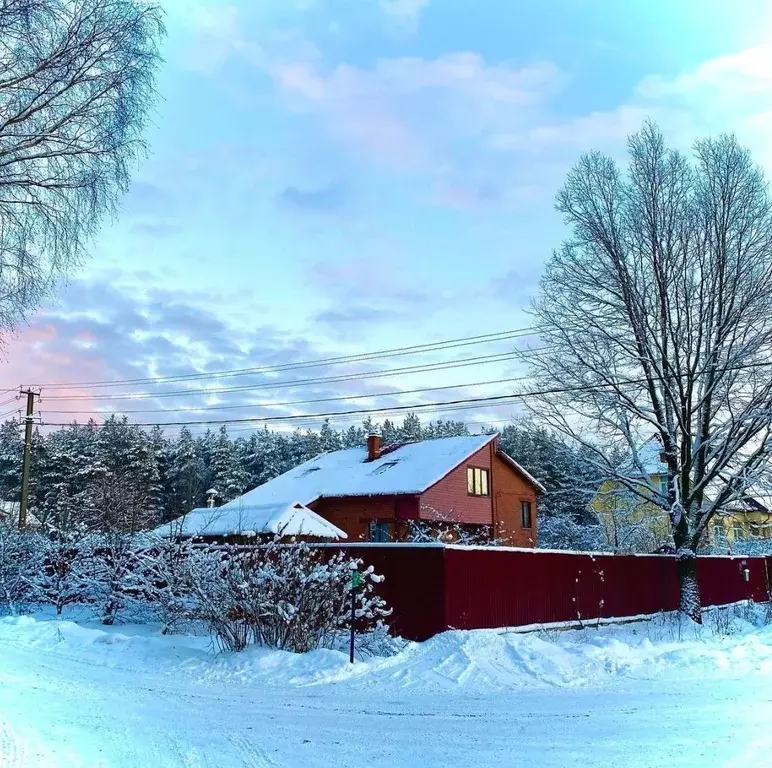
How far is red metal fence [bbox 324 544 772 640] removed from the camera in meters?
14.0

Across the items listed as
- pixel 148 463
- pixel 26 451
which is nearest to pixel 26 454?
pixel 26 451

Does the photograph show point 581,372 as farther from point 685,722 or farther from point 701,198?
point 685,722

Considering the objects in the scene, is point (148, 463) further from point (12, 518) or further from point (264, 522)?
point (264, 522)

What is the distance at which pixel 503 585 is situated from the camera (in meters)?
15.4

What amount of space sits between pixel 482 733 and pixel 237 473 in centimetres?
5886

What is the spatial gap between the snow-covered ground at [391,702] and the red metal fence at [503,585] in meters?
0.65

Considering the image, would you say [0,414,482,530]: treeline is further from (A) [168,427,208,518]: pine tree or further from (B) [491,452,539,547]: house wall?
(B) [491,452,539,547]: house wall

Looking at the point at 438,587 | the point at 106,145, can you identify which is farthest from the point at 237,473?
the point at 106,145

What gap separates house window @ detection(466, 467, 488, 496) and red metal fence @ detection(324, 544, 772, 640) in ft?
50.3

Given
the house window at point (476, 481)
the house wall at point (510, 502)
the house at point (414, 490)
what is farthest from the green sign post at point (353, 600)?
the house wall at point (510, 502)

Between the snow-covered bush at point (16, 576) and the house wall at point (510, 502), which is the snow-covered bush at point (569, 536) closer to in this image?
the house wall at point (510, 502)

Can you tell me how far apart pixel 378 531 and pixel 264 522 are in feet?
42.3

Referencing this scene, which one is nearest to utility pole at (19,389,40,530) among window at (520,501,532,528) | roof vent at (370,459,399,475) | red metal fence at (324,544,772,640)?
roof vent at (370,459,399,475)

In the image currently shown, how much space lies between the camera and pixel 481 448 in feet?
122
